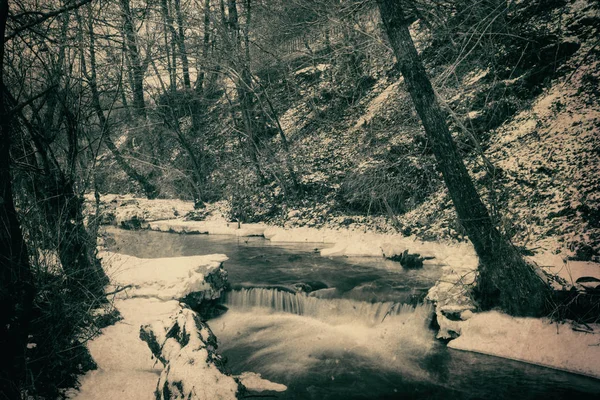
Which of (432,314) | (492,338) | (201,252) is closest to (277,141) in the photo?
(201,252)

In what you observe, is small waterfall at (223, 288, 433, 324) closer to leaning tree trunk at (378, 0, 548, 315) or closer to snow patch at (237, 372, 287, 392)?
leaning tree trunk at (378, 0, 548, 315)

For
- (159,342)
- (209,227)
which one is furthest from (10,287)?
(209,227)

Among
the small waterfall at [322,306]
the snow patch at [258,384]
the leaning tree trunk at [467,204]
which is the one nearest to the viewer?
the snow patch at [258,384]

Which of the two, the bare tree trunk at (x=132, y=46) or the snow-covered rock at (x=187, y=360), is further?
the bare tree trunk at (x=132, y=46)

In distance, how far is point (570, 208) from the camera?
7129 mm

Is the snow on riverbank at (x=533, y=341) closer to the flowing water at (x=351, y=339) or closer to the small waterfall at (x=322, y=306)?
the flowing water at (x=351, y=339)

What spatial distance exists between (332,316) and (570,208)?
5.26 metres

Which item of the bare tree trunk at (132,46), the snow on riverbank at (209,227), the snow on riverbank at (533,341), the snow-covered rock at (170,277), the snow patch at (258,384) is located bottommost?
the snow patch at (258,384)

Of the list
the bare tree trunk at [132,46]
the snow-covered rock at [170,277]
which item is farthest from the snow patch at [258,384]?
the bare tree trunk at [132,46]

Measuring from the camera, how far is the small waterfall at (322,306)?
698cm

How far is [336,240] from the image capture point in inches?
444

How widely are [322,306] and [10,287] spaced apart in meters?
5.66

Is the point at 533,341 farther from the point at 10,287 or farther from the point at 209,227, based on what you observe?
the point at 209,227

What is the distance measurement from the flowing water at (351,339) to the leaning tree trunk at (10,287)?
317 cm
